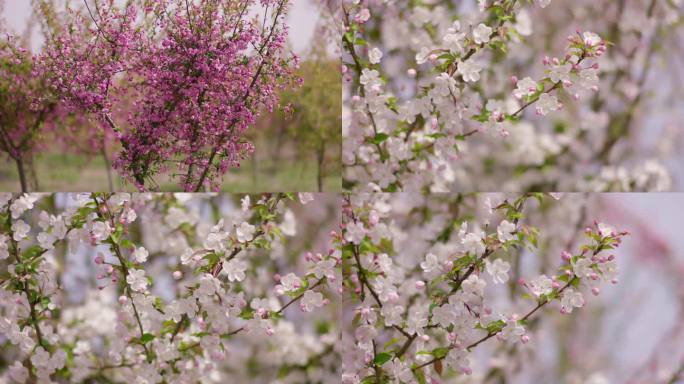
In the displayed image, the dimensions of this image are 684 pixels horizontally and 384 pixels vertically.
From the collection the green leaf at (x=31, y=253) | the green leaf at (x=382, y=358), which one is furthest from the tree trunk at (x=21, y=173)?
the green leaf at (x=382, y=358)

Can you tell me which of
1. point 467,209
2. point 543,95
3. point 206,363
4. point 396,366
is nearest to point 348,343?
point 396,366

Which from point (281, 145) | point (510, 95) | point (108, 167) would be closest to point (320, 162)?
point (281, 145)

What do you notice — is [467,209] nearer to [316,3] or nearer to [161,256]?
[316,3]

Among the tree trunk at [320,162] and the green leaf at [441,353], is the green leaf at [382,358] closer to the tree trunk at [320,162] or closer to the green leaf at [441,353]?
the green leaf at [441,353]

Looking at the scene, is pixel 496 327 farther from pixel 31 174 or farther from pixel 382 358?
pixel 31 174

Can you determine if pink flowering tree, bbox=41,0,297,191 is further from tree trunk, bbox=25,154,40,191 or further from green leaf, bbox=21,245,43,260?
green leaf, bbox=21,245,43,260

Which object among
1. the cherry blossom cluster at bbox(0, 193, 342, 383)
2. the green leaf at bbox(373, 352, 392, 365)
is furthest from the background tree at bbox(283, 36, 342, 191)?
the green leaf at bbox(373, 352, 392, 365)
